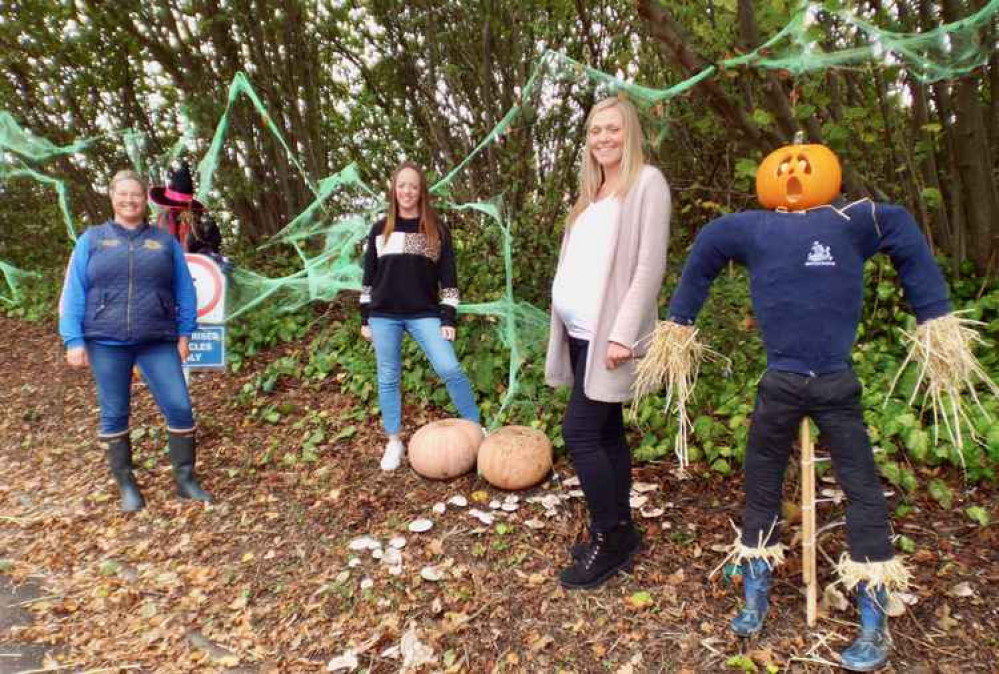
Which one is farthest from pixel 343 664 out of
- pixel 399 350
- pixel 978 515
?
pixel 978 515

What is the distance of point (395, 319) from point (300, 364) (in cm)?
254

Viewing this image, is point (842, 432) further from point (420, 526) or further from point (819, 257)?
point (420, 526)

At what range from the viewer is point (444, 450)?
13.1 ft

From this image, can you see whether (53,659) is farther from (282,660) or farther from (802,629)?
(802,629)

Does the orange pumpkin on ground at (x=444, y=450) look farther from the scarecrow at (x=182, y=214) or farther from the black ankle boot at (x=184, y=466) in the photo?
the scarecrow at (x=182, y=214)

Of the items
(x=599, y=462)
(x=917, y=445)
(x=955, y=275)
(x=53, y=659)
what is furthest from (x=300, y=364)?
(x=955, y=275)

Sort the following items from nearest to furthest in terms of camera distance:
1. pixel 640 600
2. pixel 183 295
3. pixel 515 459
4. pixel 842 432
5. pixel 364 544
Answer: pixel 842 432, pixel 640 600, pixel 364 544, pixel 515 459, pixel 183 295

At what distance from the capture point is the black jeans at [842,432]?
2.25 metres

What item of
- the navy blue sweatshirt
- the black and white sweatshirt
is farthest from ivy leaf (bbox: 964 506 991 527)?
the black and white sweatshirt

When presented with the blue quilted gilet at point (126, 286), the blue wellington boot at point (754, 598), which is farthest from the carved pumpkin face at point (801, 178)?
the blue quilted gilet at point (126, 286)

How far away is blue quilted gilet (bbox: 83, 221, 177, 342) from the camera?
3.86m

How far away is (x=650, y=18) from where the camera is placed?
284 cm

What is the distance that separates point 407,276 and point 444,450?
1132mm

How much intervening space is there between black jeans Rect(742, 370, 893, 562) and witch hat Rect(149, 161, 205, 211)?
479 centimetres
